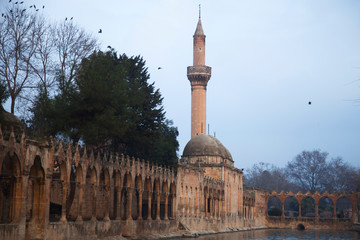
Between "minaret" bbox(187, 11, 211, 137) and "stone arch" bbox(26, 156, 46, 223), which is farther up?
"minaret" bbox(187, 11, 211, 137)

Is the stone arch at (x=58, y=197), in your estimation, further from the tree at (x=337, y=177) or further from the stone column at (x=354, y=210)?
the tree at (x=337, y=177)

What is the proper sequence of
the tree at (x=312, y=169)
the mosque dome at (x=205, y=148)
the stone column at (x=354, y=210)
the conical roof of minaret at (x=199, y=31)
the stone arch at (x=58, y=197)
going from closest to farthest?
the stone arch at (x=58, y=197) < the mosque dome at (x=205, y=148) < the stone column at (x=354, y=210) < the conical roof of minaret at (x=199, y=31) < the tree at (x=312, y=169)

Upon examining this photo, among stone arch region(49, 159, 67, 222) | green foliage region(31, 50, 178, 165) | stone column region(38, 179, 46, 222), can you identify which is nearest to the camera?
stone column region(38, 179, 46, 222)

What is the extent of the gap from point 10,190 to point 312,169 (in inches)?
3758

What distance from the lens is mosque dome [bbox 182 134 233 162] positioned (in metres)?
62.3

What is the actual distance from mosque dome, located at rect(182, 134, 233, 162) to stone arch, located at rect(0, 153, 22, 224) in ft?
124

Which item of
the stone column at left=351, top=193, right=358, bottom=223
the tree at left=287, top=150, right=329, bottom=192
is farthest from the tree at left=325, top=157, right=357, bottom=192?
the stone column at left=351, top=193, right=358, bottom=223

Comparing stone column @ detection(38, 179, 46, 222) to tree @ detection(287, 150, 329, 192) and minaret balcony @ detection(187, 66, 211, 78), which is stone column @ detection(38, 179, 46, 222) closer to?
minaret balcony @ detection(187, 66, 211, 78)

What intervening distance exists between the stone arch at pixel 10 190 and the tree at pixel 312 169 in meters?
92.3

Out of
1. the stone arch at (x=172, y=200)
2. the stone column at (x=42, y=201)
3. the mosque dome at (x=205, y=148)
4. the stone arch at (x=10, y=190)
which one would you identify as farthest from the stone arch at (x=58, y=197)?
the mosque dome at (x=205, y=148)

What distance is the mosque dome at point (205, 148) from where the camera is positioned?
205ft

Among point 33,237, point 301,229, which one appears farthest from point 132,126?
point 301,229

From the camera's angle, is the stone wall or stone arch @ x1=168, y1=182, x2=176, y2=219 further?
stone arch @ x1=168, y1=182, x2=176, y2=219

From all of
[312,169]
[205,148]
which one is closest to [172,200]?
[205,148]
